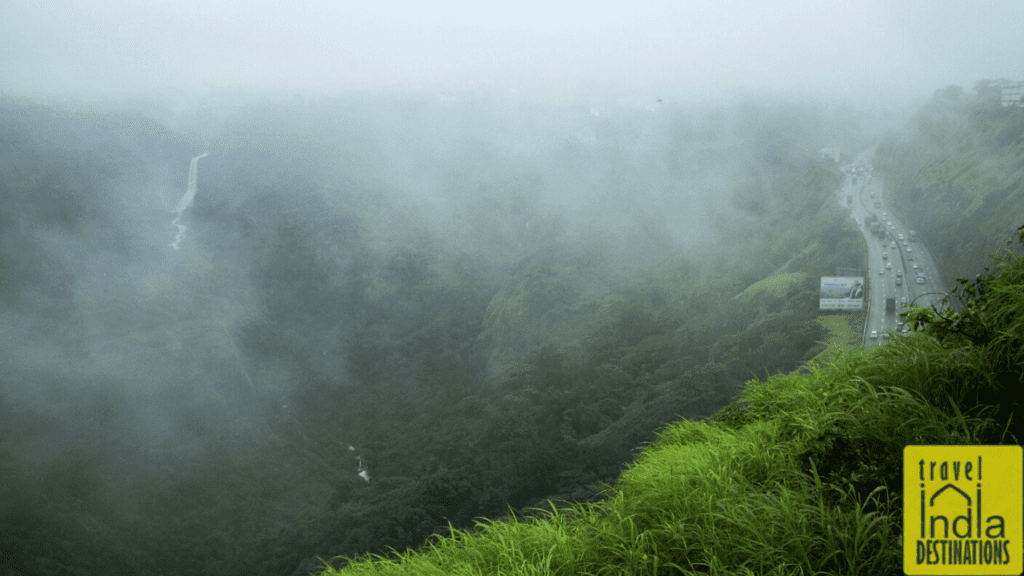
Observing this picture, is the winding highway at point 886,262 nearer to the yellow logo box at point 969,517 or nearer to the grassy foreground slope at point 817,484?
the grassy foreground slope at point 817,484

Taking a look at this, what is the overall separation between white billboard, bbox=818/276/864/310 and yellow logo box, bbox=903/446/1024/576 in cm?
5287

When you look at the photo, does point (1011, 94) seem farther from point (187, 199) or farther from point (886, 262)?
point (187, 199)

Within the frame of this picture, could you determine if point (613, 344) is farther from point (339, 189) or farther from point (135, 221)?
point (135, 221)

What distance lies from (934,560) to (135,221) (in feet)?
525

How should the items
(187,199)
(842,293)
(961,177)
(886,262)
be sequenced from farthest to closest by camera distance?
1. (187,199)
2. (961,177)
3. (886,262)
4. (842,293)

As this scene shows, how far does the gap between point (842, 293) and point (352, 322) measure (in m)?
102

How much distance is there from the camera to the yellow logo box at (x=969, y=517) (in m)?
2.23

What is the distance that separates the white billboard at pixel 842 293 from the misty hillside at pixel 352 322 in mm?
2831

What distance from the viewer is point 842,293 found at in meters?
53.0

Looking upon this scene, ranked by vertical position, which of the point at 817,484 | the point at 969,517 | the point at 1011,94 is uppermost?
the point at 1011,94

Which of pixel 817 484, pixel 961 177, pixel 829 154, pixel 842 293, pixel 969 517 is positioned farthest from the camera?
pixel 829 154

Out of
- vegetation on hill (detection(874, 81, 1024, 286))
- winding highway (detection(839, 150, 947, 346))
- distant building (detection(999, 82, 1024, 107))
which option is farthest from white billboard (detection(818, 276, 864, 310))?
distant building (detection(999, 82, 1024, 107))

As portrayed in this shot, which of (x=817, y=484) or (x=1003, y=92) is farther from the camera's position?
(x=1003, y=92)

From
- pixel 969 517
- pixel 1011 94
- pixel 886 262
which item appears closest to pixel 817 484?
pixel 969 517
